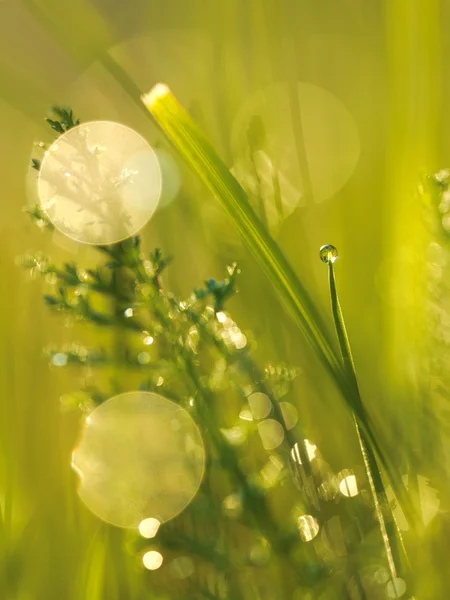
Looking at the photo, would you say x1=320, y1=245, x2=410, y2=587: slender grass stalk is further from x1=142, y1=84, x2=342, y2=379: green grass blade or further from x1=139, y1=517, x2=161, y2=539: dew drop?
x1=139, y1=517, x2=161, y2=539: dew drop

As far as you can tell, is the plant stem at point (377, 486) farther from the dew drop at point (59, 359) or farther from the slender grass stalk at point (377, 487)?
the dew drop at point (59, 359)

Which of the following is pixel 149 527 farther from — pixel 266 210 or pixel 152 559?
pixel 266 210

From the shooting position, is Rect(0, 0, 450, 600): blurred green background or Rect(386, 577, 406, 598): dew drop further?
Rect(0, 0, 450, 600): blurred green background

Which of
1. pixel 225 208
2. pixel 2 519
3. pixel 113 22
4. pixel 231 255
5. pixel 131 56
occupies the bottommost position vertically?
pixel 2 519

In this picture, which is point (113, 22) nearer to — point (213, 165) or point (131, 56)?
point (131, 56)

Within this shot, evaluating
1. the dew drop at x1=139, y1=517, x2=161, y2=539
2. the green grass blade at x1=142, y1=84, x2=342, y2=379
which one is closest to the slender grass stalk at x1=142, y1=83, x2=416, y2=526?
the green grass blade at x1=142, y1=84, x2=342, y2=379

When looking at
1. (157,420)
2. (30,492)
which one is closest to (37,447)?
(30,492)
